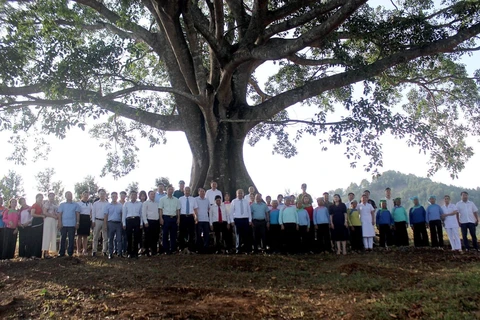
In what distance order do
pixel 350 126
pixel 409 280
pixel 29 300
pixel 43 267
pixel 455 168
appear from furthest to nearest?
1. pixel 455 168
2. pixel 350 126
3. pixel 43 267
4. pixel 409 280
5. pixel 29 300

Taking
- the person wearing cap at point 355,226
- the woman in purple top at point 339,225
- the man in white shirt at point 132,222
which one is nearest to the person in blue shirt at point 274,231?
the woman in purple top at point 339,225

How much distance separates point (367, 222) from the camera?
1102 cm

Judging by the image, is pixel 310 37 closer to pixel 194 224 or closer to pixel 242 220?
pixel 242 220

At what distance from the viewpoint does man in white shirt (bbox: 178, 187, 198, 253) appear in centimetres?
1023

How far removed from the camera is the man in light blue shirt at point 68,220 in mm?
10031

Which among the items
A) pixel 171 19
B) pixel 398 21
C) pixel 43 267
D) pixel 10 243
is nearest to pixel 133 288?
pixel 43 267

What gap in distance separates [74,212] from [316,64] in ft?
29.0

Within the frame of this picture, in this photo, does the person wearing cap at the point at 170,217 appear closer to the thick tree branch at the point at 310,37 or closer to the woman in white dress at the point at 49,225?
the woman in white dress at the point at 49,225

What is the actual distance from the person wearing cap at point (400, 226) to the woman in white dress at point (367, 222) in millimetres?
1119

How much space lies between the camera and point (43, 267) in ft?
27.6

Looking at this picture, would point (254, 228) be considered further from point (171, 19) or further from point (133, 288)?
point (171, 19)

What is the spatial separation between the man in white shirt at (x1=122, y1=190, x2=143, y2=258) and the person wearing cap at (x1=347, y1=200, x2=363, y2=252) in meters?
5.62

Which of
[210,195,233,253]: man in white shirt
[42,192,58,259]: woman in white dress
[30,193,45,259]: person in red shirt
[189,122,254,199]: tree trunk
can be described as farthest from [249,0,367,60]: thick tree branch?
[30,193,45,259]: person in red shirt

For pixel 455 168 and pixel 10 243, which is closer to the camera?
pixel 10 243
